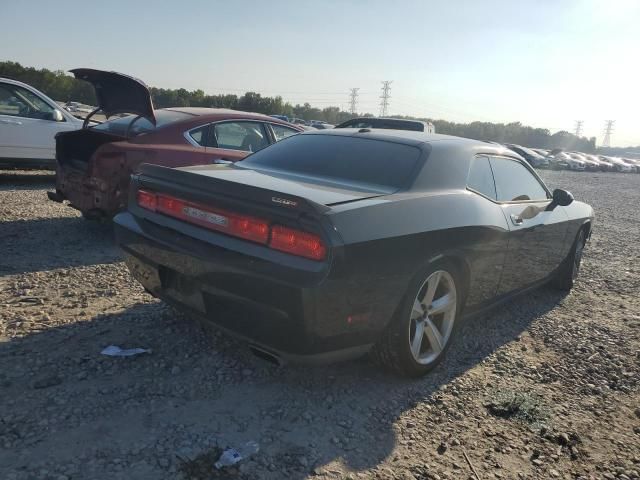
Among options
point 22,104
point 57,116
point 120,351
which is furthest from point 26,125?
point 120,351

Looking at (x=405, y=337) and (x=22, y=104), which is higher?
(x=22, y=104)

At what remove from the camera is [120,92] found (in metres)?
5.45

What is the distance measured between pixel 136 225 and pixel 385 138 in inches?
68.3

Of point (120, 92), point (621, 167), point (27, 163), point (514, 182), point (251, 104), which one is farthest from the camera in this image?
point (251, 104)

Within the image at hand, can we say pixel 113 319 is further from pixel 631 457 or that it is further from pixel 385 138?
pixel 631 457

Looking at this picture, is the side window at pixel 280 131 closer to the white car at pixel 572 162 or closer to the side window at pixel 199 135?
the side window at pixel 199 135

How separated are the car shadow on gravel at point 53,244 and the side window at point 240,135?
5.31 ft

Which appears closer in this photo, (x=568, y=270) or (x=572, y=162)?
(x=568, y=270)

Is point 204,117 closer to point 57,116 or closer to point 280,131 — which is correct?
point 280,131

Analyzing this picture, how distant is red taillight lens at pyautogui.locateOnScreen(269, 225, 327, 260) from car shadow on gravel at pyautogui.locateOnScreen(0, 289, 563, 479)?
851mm

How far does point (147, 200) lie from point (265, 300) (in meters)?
1.22

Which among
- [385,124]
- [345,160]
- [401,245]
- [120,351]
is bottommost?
[120,351]

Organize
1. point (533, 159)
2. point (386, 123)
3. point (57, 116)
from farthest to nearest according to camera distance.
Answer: point (533, 159), point (386, 123), point (57, 116)

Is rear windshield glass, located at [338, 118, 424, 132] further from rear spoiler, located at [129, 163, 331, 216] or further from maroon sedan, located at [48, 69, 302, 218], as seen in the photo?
rear spoiler, located at [129, 163, 331, 216]
